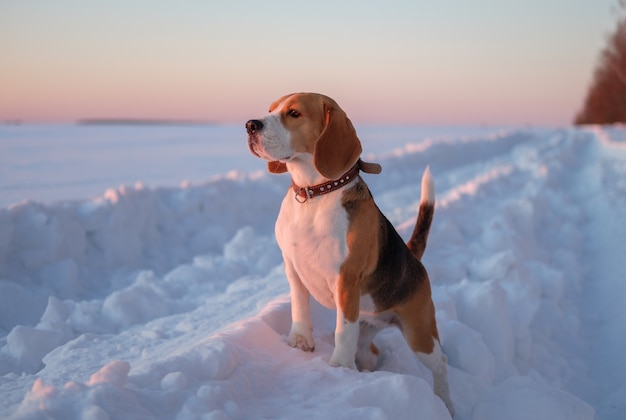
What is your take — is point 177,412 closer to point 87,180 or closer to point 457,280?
point 457,280

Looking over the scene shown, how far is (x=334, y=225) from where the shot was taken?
10.2 ft

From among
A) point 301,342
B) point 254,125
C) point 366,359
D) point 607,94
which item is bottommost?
point 607,94

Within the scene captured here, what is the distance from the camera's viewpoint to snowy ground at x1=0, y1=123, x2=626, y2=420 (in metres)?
2.74

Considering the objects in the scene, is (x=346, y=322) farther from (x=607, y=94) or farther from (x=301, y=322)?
(x=607, y=94)

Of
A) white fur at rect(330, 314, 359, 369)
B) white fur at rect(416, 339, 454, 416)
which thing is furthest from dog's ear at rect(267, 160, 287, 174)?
white fur at rect(416, 339, 454, 416)

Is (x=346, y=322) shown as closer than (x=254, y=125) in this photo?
No

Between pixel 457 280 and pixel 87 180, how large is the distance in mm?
8818

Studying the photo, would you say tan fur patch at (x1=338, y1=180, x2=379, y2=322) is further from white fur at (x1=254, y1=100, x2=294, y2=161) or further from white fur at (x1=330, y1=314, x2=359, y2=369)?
white fur at (x1=254, y1=100, x2=294, y2=161)

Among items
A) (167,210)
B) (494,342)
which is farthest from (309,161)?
(167,210)

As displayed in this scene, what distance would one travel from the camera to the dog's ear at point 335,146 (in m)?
3.05

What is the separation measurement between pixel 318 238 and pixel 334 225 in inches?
4.1

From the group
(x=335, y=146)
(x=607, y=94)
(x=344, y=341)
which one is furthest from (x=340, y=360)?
(x=607, y=94)

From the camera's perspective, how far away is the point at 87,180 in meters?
12.0

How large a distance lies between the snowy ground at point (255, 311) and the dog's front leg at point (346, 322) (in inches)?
4.3
